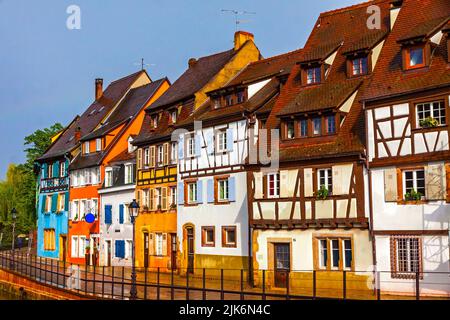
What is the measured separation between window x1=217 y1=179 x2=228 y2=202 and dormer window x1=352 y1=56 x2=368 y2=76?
9.19 m

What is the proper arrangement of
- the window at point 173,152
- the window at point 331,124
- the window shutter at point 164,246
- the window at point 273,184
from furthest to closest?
the window shutter at point 164,246 < the window at point 173,152 < the window at point 273,184 < the window at point 331,124

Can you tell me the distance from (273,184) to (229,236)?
5.42 metres

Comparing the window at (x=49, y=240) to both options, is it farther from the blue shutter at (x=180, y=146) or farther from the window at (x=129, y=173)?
the blue shutter at (x=180, y=146)

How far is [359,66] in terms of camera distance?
29000mm

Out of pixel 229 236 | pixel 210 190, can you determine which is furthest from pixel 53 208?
pixel 229 236

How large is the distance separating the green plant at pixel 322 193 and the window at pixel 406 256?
3323 mm

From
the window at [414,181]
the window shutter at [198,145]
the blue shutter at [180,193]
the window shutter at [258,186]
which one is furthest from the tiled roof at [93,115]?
the window at [414,181]

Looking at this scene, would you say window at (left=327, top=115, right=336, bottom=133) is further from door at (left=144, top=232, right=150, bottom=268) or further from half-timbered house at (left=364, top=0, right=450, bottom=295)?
door at (left=144, top=232, right=150, bottom=268)

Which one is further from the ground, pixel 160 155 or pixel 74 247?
pixel 160 155

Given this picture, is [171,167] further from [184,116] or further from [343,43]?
[343,43]

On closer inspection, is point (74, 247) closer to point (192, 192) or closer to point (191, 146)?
point (192, 192)

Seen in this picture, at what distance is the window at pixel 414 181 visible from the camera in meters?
24.8

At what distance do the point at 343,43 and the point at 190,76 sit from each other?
1527cm

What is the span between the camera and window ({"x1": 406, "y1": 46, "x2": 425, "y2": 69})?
2584cm
